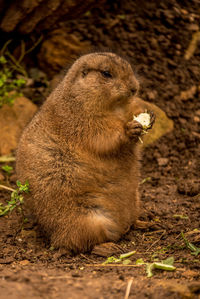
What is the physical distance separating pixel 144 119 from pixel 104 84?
68 cm

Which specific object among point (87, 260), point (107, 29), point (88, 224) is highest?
point (107, 29)

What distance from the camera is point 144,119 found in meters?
5.14

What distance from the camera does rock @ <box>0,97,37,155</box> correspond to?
722 centimetres

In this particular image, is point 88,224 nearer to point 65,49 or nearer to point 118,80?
point 118,80

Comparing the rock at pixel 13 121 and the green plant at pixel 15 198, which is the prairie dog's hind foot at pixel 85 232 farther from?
the rock at pixel 13 121

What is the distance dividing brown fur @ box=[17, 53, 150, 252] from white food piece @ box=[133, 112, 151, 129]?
11 centimetres

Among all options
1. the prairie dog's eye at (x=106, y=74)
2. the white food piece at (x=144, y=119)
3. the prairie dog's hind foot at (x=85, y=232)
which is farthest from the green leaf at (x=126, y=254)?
the prairie dog's eye at (x=106, y=74)

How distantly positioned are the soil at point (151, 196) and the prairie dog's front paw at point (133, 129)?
114 cm

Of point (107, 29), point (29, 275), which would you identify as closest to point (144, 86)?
point (107, 29)

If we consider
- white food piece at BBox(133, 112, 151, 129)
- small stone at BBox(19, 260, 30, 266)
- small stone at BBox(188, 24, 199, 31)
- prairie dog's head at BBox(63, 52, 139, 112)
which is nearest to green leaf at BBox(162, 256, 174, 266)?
small stone at BBox(19, 260, 30, 266)

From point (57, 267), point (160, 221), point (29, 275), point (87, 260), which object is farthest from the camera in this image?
point (160, 221)

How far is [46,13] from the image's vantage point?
7.07 meters

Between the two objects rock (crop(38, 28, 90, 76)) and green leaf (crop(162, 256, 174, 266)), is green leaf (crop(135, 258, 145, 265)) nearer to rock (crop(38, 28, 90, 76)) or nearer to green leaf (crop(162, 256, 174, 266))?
green leaf (crop(162, 256, 174, 266))

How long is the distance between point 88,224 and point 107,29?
4781 mm
